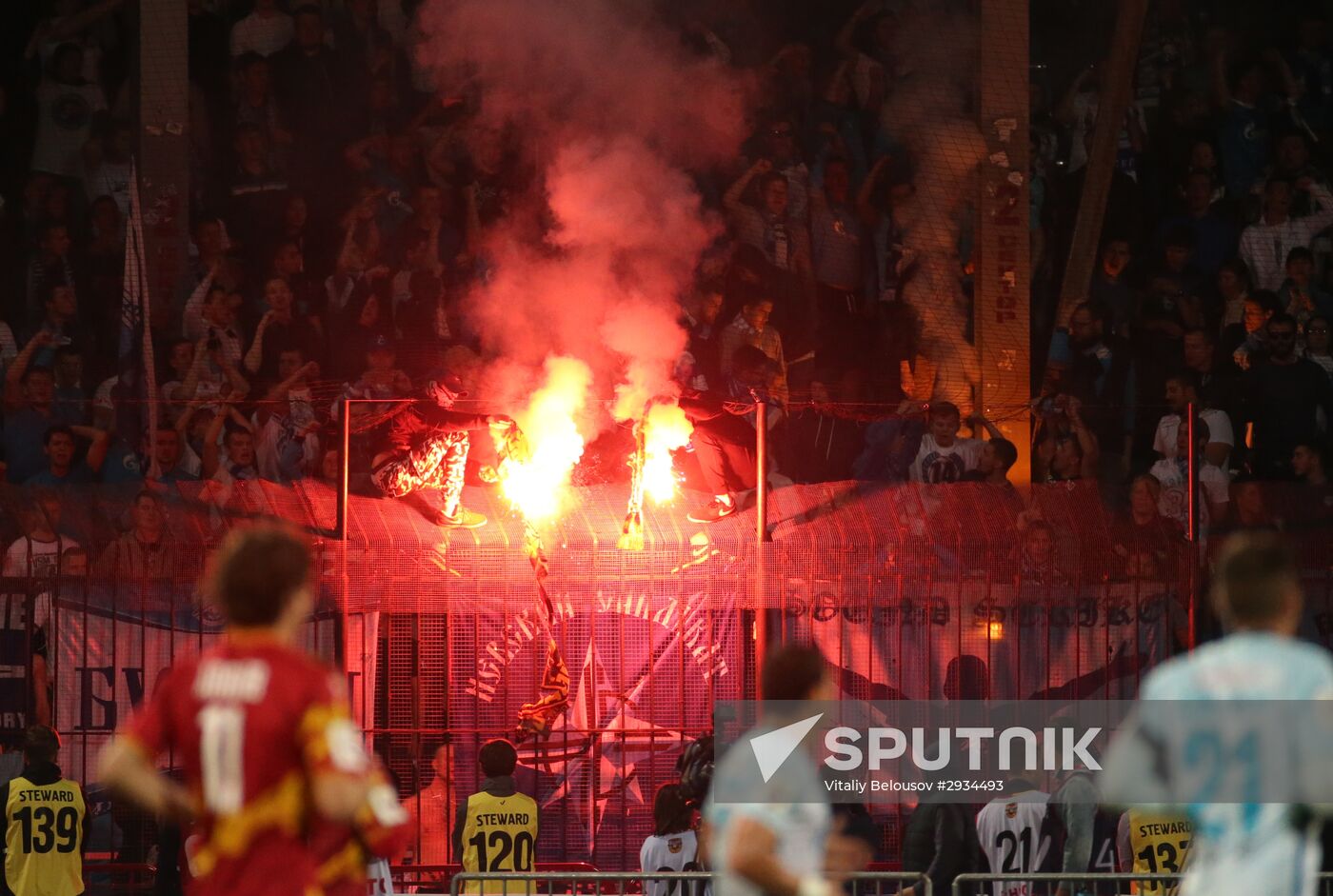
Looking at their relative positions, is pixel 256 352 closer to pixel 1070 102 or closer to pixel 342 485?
pixel 342 485

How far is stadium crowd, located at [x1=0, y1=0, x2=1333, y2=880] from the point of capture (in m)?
13.5

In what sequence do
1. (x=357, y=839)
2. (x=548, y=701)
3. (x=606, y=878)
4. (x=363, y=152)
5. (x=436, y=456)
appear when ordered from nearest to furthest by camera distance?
1. (x=357, y=839)
2. (x=606, y=878)
3. (x=548, y=701)
4. (x=436, y=456)
5. (x=363, y=152)

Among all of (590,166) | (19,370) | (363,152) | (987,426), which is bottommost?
(987,426)

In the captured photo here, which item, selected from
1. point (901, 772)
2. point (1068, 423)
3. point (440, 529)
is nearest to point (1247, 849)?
point (901, 772)

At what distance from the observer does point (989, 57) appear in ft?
48.1

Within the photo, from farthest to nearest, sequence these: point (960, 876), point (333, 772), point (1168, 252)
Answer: point (1168, 252), point (960, 876), point (333, 772)

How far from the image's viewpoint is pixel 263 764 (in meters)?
3.86

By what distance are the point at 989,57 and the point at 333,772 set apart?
12076 mm

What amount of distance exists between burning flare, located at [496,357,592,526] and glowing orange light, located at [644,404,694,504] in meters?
0.53

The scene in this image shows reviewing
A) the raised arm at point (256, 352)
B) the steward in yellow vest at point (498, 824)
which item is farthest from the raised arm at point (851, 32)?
the steward in yellow vest at point (498, 824)

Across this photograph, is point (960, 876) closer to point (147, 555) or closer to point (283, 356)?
point (147, 555)

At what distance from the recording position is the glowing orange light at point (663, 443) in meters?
11.4

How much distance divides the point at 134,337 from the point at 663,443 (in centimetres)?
499

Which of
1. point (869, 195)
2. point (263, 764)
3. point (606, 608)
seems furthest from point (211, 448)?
point (263, 764)
